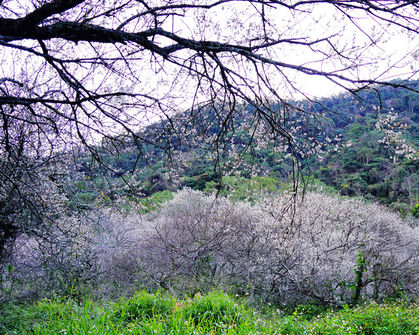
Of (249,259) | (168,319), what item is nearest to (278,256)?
(249,259)

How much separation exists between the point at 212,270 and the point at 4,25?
8637 mm

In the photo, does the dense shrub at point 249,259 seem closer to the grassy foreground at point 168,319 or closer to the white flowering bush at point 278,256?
the white flowering bush at point 278,256

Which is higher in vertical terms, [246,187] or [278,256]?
[246,187]

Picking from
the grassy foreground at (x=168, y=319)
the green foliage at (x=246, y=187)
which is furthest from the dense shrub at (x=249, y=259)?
the green foliage at (x=246, y=187)

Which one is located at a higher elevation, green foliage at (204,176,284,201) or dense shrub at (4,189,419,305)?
green foliage at (204,176,284,201)

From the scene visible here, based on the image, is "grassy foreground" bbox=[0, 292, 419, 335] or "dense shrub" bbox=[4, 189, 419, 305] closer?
"grassy foreground" bbox=[0, 292, 419, 335]

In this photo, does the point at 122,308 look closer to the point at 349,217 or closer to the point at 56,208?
the point at 56,208

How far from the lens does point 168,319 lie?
3.18 m

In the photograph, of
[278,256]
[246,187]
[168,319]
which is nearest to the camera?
[168,319]

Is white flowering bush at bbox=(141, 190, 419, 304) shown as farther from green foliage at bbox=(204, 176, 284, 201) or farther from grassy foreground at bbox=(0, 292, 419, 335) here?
green foliage at bbox=(204, 176, 284, 201)

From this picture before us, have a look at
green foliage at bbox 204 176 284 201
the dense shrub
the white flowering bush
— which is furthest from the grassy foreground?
green foliage at bbox 204 176 284 201

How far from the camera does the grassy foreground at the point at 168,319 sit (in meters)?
2.97

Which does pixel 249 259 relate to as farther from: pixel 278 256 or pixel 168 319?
pixel 168 319

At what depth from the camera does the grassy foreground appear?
2.97 m
